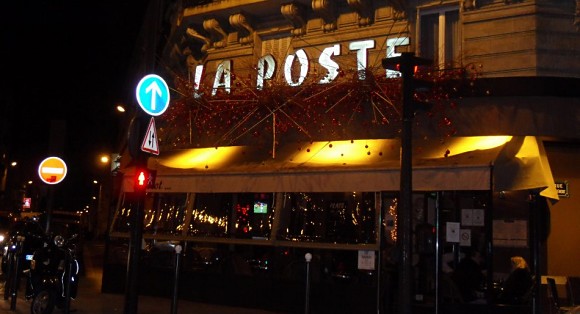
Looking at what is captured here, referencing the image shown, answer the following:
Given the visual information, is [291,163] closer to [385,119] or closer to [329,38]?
[385,119]

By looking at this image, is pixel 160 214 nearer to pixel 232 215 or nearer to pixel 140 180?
pixel 232 215

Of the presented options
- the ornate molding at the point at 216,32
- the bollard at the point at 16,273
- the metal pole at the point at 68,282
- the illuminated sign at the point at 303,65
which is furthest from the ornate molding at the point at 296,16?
the bollard at the point at 16,273

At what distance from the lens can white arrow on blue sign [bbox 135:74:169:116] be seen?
29.4ft

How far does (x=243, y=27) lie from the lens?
1359 centimetres

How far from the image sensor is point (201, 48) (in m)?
14.8

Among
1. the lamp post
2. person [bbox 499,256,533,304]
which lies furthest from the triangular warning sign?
person [bbox 499,256,533,304]

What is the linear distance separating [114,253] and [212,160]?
3314mm

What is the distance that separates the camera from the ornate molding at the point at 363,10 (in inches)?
467

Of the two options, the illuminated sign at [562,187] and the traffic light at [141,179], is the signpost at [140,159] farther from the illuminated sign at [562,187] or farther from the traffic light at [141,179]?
the illuminated sign at [562,187]

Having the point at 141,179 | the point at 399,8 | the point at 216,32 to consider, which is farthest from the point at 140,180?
the point at 399,8

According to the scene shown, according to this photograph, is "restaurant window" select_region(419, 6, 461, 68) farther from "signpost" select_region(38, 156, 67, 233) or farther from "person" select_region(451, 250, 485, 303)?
"signpost" select_region(38, 156, 67, 233)

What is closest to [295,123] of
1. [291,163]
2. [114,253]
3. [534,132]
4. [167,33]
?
[291,163]

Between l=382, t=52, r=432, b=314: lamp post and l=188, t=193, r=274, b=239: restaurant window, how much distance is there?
4215 millimetres

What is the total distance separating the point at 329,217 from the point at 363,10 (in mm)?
4381
